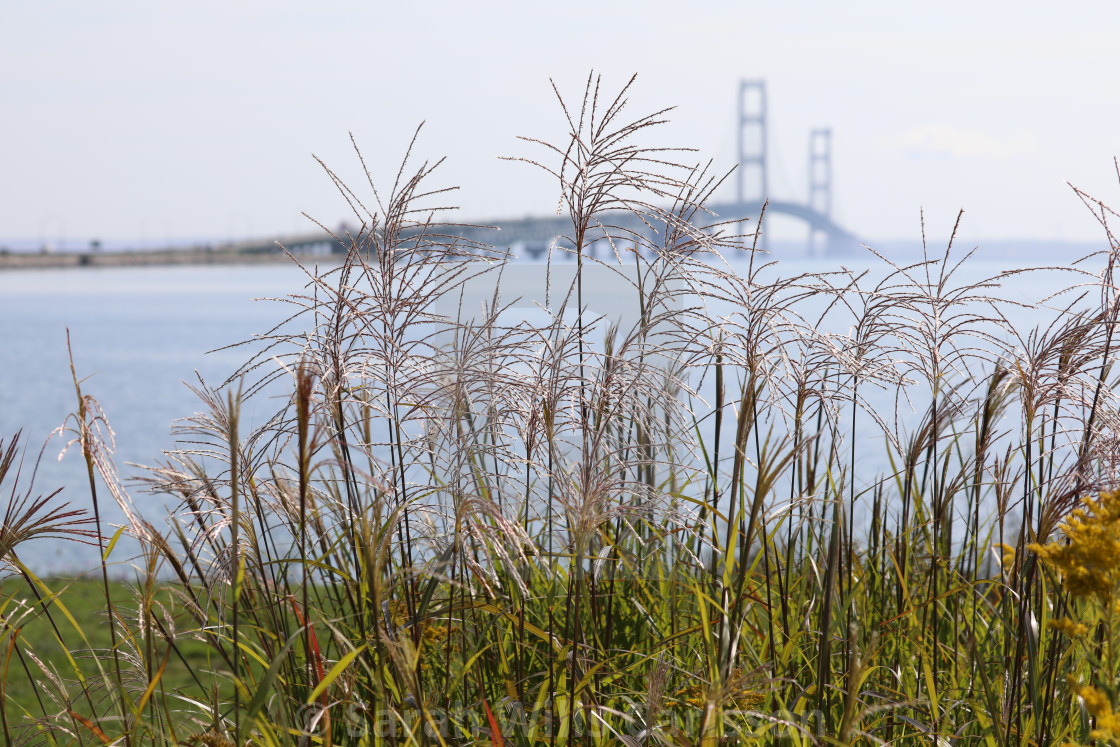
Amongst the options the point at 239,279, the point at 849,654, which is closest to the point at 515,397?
the point at 849,654

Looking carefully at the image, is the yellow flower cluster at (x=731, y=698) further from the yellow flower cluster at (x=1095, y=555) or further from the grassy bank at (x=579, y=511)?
the yellow flower cluster at (x=1095, y=555)

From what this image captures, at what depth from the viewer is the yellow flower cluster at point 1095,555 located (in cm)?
119

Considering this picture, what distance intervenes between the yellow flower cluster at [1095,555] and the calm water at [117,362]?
57 cm

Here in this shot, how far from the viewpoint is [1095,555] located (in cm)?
119

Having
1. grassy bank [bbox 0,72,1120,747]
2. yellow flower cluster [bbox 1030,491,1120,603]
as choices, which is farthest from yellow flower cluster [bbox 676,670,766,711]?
yellow flower cluster [bbox 1030,491,1120,603]

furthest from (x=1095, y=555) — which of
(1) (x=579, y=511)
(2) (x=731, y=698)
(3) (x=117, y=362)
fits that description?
(3) (x=117, y=362)

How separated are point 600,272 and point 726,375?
1.83 m

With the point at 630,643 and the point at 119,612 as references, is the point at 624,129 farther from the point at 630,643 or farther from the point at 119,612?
the point at 119,612

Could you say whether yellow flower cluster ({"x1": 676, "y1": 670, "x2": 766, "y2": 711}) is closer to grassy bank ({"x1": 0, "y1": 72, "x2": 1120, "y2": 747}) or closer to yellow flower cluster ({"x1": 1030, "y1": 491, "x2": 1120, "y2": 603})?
grassy bank ({"x1": 0, "y1": 72, "x2": 1120, "y2": 747})

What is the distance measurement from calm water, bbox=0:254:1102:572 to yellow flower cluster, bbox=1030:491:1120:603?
1.87ft

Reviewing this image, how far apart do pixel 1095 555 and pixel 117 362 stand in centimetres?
2888

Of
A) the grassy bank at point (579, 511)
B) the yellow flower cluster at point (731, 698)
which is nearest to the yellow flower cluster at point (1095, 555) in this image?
the grassy bank at point (579, 511)

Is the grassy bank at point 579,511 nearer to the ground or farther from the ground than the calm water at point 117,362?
farther from the ground

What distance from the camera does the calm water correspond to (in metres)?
11.6
